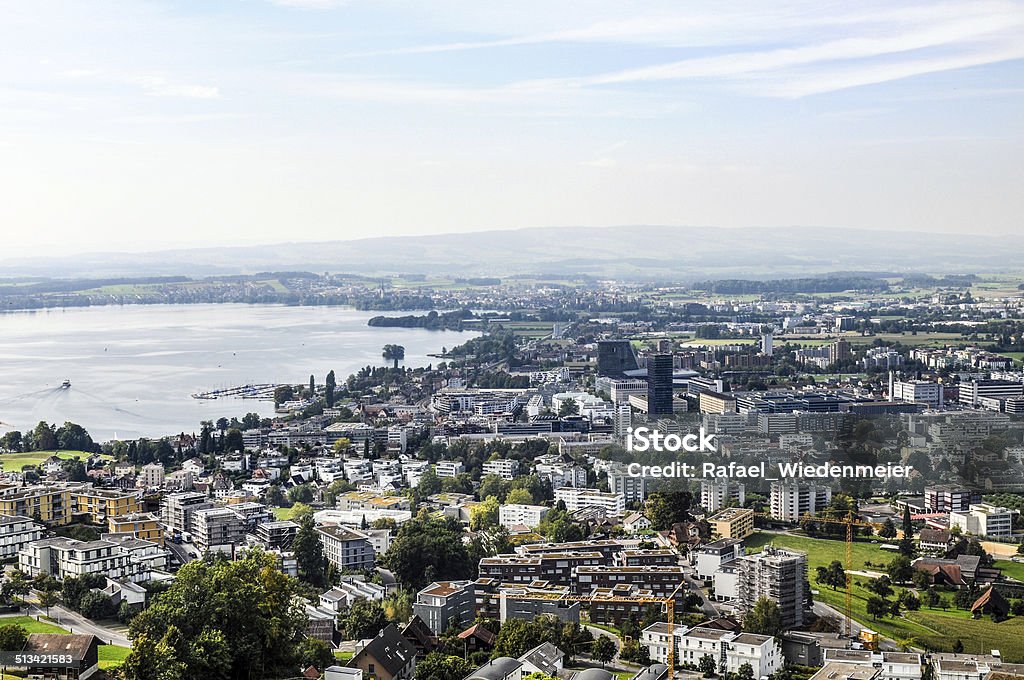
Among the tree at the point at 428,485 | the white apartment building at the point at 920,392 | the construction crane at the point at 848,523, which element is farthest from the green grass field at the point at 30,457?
the white apartment building at the point at 920,392

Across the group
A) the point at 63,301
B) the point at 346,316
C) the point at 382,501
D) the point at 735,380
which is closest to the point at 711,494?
the point at 382,501

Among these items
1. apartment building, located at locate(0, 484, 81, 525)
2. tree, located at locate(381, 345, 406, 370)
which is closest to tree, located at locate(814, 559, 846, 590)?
apartment building, located at locate(0, 484, 81, 525)

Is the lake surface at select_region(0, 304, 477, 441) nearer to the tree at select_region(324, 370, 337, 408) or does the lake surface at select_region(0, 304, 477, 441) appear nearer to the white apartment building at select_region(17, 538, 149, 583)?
the tree at select_region(324, 370, 337, 408)

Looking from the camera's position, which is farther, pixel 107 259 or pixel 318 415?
pixel 107 259

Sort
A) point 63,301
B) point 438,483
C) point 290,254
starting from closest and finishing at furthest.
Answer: point 438,483
point 63,301
point 290,254

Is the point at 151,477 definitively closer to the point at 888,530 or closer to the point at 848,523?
the point at 848,523

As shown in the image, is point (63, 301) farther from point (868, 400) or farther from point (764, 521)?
point (764, 521)

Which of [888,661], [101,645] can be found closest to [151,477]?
[101,645]
